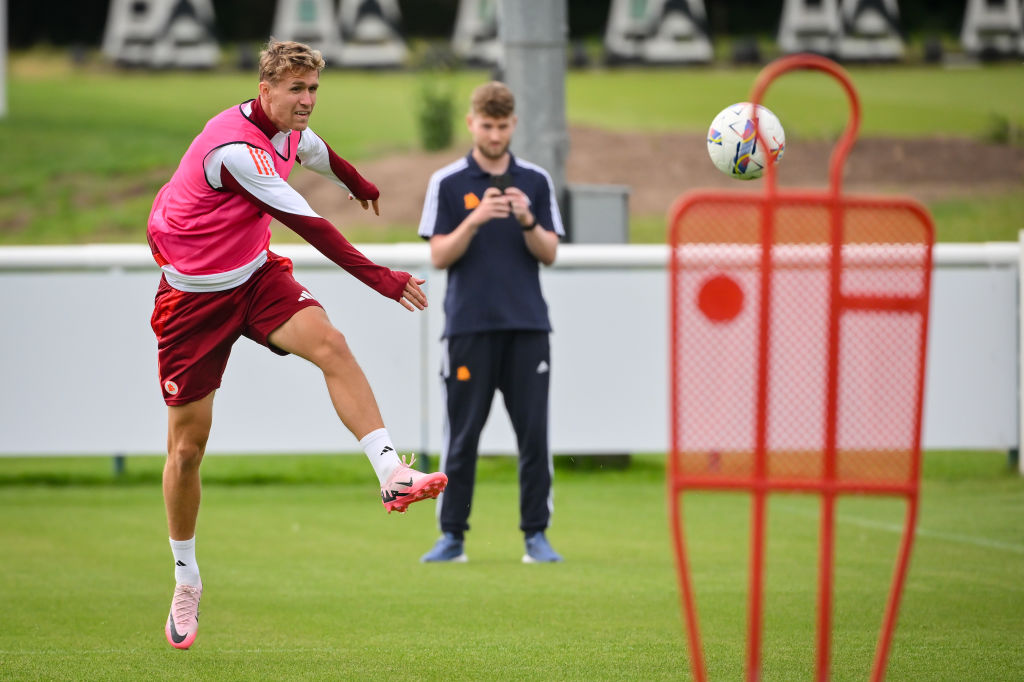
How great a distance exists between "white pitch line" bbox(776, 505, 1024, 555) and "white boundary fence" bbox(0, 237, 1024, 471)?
1.56 metres

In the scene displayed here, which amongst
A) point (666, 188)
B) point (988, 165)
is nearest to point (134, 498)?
point (666, 188)

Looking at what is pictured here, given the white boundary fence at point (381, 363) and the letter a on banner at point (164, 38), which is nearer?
the white boundary fence at point (381, 363)

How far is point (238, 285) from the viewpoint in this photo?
507 cm

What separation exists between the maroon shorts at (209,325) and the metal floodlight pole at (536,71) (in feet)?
15.8

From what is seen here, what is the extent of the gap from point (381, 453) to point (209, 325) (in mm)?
803

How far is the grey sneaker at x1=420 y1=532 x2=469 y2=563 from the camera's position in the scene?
673 cm

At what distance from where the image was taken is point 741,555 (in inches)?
272

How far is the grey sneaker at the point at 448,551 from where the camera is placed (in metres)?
6.73

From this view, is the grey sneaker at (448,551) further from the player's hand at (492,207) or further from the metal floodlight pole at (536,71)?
the metal floodlight pole at (536,71)

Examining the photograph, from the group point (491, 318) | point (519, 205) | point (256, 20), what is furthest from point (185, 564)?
point (256, 20)

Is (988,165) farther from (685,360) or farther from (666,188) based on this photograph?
(685,360)

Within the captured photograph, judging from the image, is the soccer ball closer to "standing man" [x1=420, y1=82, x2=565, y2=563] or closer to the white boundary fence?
"standing man" [x1=420, y1=82, x2=565, y2=563]

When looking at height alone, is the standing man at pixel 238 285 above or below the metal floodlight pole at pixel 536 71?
below

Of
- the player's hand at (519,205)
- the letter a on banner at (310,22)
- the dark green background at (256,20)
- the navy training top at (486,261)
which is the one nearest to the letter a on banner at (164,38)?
the dark green background at (256,20)
